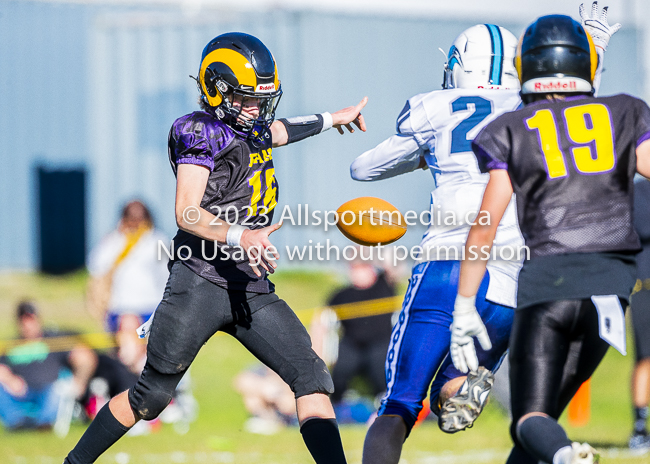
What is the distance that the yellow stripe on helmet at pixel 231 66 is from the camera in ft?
11.4

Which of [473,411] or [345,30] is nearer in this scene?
[473,411]

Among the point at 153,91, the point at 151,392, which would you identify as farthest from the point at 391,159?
the point at 153,91

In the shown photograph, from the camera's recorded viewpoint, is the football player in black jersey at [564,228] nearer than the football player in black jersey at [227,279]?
Yes

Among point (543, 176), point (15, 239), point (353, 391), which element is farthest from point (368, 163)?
point (15, 239)

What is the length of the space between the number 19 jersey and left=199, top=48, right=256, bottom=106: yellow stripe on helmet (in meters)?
1.16

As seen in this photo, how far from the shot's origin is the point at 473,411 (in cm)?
317

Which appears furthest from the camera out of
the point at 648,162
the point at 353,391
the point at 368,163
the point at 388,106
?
the point at 388,106

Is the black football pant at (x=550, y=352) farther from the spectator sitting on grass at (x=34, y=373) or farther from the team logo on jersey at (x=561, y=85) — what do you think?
the spectator sitting on grass at (x=34, y=373)

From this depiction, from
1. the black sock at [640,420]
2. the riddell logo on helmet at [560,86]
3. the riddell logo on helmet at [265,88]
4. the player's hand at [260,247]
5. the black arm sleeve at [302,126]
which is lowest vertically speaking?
the black sock at [640,420]

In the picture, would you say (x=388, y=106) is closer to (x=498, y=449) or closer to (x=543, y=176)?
(x=498, y=449)

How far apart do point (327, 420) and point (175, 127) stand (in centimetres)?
135

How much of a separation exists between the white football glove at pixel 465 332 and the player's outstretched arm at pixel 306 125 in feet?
4.57

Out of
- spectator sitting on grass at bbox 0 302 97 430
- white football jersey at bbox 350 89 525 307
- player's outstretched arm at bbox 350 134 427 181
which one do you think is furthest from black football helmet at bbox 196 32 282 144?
spectator sitting on grass at bbox 0 302 97 430

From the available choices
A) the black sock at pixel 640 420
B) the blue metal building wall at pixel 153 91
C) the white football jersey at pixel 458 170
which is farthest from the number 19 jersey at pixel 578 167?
the blue metal building wall at pixel 153 91
